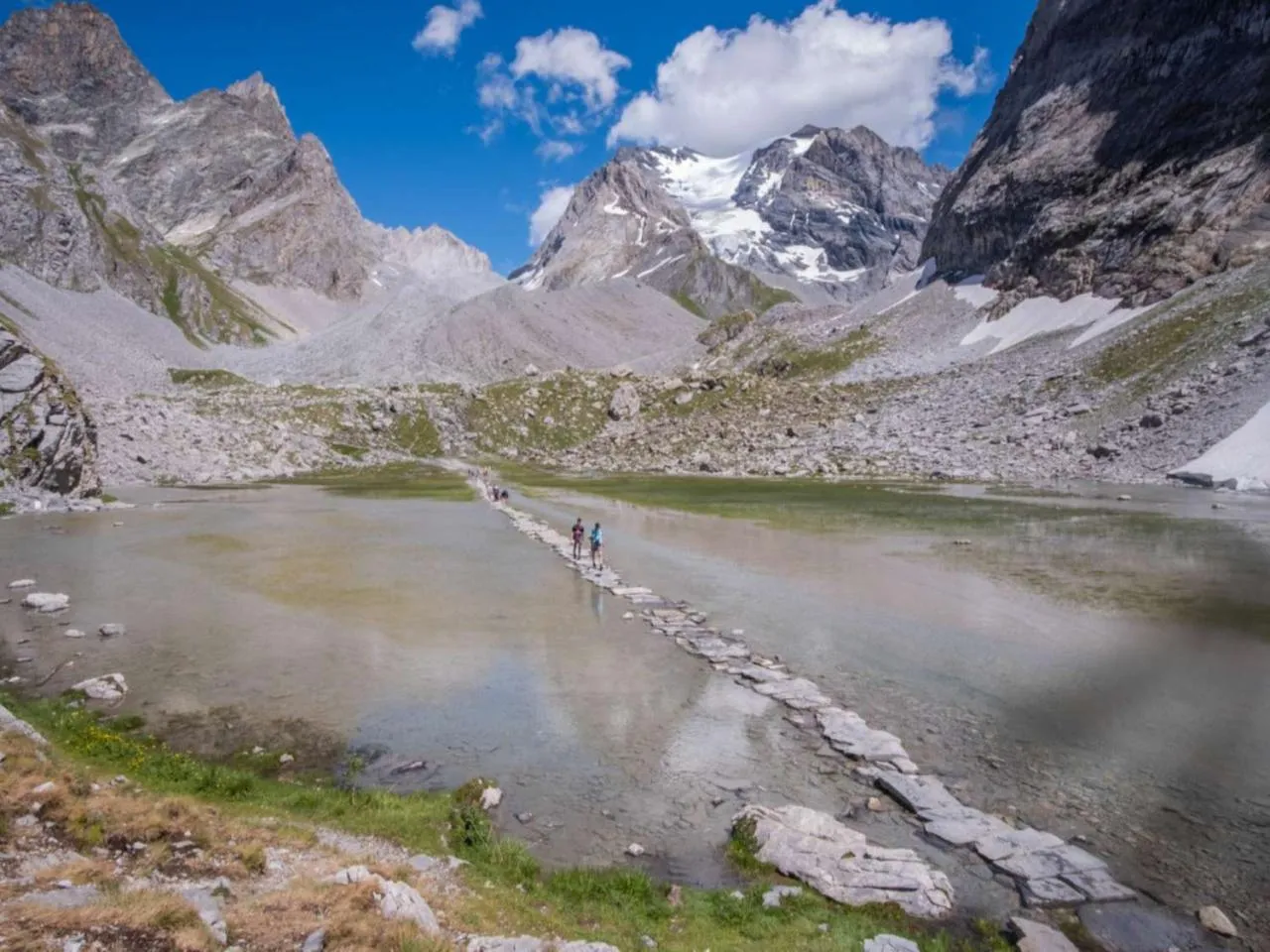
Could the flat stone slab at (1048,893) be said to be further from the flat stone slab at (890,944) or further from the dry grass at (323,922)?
the dry grass at (323,922)

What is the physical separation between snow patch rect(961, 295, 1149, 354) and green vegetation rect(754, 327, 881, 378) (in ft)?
83.3

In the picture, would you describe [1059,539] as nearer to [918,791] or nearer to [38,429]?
[918,791]

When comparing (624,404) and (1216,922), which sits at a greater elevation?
(624,404)

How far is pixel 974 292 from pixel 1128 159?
3892 centimetres

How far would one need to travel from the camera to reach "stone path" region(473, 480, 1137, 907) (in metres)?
12.1

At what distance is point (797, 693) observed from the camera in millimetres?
20703

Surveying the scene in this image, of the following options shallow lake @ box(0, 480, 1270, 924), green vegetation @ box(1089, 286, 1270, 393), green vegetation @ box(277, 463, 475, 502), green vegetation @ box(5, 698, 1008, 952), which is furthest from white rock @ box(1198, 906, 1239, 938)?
green vegetation @ box(1089, 286, 1270, 393)

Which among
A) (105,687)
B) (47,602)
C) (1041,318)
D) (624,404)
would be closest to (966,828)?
(105,687)

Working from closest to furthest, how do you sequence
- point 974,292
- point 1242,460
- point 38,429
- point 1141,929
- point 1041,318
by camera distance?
point 1141,929 < point 38,429 < point 1242,460 < point 1041,318 < point 974,292

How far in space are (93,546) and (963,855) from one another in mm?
48459

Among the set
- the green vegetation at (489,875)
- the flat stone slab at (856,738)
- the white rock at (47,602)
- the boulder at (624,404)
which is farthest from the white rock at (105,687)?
the boulder at (624,404)

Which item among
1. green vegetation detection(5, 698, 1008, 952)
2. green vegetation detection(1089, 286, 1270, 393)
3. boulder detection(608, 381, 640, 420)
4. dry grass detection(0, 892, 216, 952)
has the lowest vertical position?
green vegetation detection(5, 698, 1008, 952)

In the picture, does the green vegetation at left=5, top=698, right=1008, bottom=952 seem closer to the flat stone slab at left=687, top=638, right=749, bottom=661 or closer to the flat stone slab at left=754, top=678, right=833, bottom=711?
the flat stone slab at left=754, top=678, right=833, bottom=711

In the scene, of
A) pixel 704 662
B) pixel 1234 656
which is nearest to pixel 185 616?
pixel 704 662
